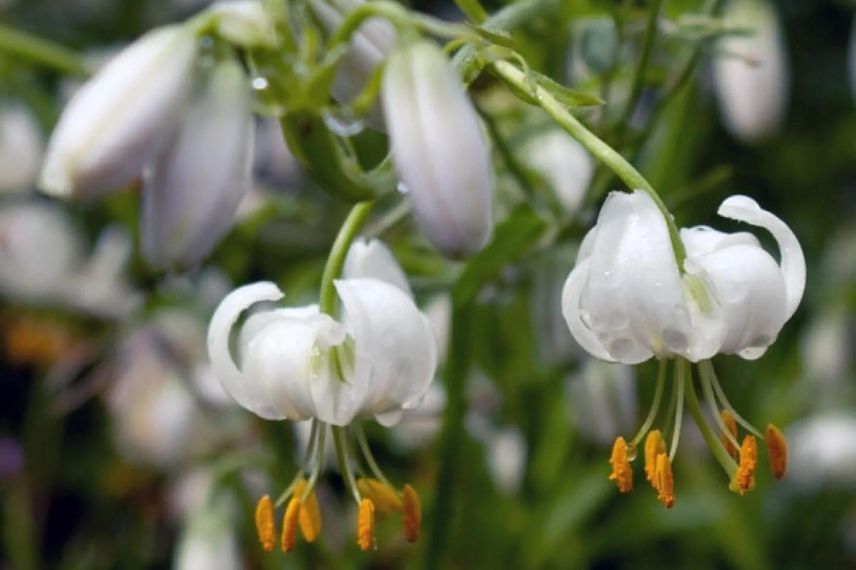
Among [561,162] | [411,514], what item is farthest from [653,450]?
→ [561,162]

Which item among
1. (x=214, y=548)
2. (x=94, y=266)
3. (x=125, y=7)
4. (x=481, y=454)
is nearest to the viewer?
(x=214, y=548)

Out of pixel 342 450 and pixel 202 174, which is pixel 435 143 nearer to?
pixel 202 174

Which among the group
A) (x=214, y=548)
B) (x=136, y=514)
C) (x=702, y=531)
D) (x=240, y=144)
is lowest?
(x=136, y=514)

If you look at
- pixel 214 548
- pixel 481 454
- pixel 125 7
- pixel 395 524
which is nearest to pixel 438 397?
pixel 481 454

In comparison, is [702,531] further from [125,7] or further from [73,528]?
[125,7]

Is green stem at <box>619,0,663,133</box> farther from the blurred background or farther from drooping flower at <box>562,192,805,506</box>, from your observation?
drooping flower at <box>562,192,805,506</box>

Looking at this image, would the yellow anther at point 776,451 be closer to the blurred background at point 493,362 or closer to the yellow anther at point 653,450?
the yellow anther at point 653,450
